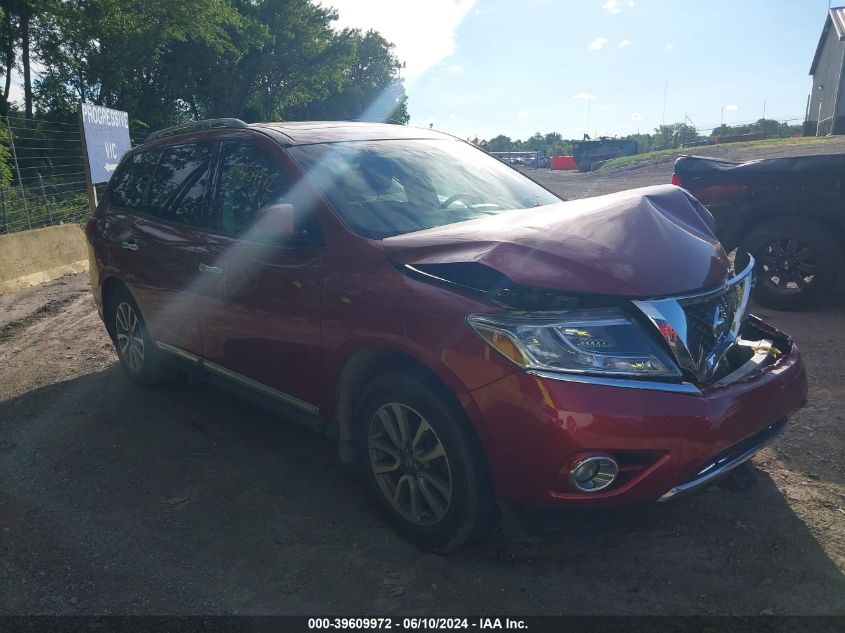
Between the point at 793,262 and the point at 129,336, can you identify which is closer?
the point at 129,336

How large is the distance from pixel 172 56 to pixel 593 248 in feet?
120

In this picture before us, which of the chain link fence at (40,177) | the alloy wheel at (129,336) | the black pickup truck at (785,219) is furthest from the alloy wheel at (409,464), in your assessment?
the chain link fence at (40,177)

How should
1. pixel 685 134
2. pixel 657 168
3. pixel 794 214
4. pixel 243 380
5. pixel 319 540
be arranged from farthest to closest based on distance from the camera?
pixel 685 134 → pixel 657 168 → pixel 794 214 → pixel 243 380 → pixel 319 540

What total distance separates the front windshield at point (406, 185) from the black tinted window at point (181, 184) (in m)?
0.97

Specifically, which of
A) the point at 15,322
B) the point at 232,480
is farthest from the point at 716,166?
the point at 15,322

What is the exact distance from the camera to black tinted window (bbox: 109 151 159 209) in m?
5.20

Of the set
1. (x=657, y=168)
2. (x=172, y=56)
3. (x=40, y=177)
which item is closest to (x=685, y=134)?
(x=657, y=168)

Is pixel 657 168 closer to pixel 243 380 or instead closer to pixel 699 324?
pixel 243 380

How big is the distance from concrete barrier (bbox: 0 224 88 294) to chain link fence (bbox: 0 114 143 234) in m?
0.49

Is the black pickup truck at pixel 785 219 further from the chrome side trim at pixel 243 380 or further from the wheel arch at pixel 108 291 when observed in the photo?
the wheel arch at pixel 108 291

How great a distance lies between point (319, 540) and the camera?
3.30m

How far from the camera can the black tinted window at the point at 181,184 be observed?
446cm

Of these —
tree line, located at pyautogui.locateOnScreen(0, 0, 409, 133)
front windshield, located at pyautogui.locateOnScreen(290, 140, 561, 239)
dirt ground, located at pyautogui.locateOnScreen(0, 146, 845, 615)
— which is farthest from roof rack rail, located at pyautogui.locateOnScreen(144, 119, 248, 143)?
tree line, located at pyautogui.locateOnScreen(0, 0, 409, 133)

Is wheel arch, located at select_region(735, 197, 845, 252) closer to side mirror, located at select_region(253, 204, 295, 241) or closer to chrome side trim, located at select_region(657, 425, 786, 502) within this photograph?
chrome side trim, located at select_region(657, 425, 786, 502)
